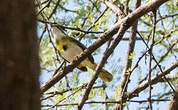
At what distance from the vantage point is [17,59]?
2.77 ft

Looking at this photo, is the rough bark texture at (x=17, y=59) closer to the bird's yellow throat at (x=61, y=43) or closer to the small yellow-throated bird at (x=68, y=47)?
the small yellow-throated bird at (x=68, y=47)

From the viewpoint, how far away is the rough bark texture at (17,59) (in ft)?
2.69

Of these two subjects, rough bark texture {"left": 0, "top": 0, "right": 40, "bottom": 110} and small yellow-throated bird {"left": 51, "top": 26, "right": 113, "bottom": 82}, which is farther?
small yellow-throated bird {"left": 51, "top": 26, "right": 113, "bottom": 82}

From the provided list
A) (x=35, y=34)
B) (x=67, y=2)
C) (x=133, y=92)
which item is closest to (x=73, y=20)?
(x=67, y=2)

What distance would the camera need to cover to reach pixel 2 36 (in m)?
0.83

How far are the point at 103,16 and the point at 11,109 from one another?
11.2ft

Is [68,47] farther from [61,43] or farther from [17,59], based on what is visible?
[17,59]

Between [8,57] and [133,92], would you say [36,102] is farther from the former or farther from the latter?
[133,92]

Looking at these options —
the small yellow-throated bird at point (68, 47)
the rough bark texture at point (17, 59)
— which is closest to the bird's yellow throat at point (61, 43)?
the small yellow-throated bird at point (68, 47)

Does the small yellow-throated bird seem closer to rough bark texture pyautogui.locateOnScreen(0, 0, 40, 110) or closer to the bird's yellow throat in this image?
the bird's yellow throat

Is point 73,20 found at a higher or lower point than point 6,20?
higher

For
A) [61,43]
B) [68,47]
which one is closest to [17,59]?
[61,43]

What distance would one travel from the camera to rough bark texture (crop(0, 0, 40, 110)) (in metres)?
0.82

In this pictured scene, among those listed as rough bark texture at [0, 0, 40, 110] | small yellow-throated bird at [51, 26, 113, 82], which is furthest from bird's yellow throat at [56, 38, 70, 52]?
rough bark texture at [0, 0, 40, 110]
